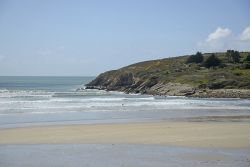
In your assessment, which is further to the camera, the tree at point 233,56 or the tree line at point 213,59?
the tree at point 233,56

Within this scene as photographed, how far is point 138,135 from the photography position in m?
23.4

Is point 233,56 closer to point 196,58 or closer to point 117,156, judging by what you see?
point 196,58

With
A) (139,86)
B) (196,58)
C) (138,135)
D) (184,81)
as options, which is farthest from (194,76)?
(138,135)

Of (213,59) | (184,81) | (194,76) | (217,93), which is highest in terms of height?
(213,59)

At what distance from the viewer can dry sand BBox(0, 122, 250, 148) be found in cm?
2092

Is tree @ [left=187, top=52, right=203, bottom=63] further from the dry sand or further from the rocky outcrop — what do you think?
the dry sand

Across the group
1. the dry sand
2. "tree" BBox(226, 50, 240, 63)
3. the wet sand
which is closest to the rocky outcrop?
"tree" BBox(226, 50, 240, 63)

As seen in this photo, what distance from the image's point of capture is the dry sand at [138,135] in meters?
20.9

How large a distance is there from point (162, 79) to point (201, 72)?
969 centimetres

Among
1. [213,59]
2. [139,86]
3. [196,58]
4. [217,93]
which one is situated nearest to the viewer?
[217,93]

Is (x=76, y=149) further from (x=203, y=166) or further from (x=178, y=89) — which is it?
(x=178, y=89)

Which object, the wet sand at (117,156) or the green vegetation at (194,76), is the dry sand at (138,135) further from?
the green vegetation at (194,76)

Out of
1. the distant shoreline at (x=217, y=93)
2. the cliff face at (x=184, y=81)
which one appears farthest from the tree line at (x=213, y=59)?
the distant shoreline at (x=217, y=93)

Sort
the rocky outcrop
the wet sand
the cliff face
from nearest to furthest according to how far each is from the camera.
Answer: the wet sand → the cliff face → the rocky outcrop
